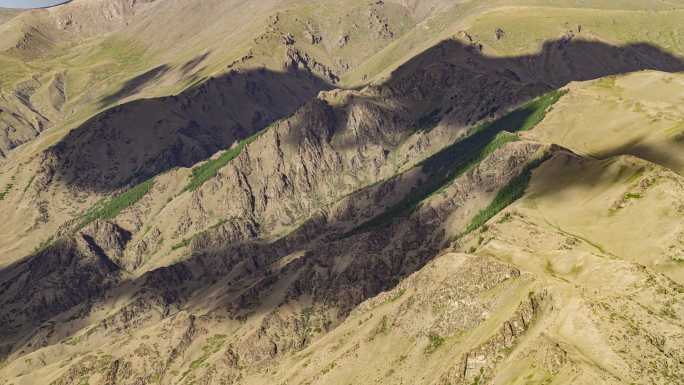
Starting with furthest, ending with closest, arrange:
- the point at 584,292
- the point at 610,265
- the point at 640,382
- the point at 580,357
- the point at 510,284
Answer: the point at 510,284
the point at 610,265
the point at 584,292
the point at 580,357
the point at 640,382

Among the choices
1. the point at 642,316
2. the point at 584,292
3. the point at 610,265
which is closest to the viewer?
the point at 642,316

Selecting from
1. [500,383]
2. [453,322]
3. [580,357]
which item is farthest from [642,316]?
[453,322]

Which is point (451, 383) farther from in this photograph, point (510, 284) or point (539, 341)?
point (510, 284)

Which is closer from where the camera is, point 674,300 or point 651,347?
point 651,347

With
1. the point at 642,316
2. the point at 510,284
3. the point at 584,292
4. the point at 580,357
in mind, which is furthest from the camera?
the point at 510,284

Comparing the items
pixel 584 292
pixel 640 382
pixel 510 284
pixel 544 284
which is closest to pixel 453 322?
pixel 510 284

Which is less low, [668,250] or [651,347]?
[651,347]

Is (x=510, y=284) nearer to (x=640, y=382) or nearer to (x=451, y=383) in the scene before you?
(x=451, y=383)

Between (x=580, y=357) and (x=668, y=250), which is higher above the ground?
(x=580, y=357)

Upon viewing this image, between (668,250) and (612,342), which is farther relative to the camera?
(668,250)
